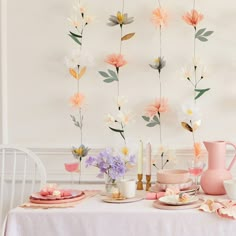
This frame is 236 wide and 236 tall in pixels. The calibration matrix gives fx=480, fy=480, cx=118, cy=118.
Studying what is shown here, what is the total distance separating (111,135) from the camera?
2.70 metres

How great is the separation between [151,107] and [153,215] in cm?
94

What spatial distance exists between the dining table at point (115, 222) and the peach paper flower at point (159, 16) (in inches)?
44.1

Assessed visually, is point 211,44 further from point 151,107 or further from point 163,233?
point 163,233

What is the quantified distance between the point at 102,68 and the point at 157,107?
1.26 feet

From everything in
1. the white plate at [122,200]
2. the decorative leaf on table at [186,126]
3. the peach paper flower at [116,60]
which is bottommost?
the white plate at [122,200]

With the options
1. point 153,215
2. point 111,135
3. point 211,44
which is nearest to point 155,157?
point 111,135

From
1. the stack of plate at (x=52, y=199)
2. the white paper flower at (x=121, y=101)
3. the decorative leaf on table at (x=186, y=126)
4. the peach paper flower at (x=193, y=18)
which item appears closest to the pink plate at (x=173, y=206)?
the stack of plate at (x=52, y=199)

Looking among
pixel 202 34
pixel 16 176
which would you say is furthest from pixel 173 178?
pixel 16 176

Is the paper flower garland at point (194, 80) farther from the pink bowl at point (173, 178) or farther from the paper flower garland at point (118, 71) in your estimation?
the pink bowl at point (173, 178)

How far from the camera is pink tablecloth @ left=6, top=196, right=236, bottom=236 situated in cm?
177

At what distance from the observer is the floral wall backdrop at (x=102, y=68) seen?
2.62 m

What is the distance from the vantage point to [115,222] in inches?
71.7

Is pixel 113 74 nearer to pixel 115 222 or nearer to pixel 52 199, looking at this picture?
pixel 52 199

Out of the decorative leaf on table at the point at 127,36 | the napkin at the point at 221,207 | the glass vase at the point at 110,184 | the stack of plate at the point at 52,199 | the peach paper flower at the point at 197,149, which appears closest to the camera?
the napkin at the point at 221,207
